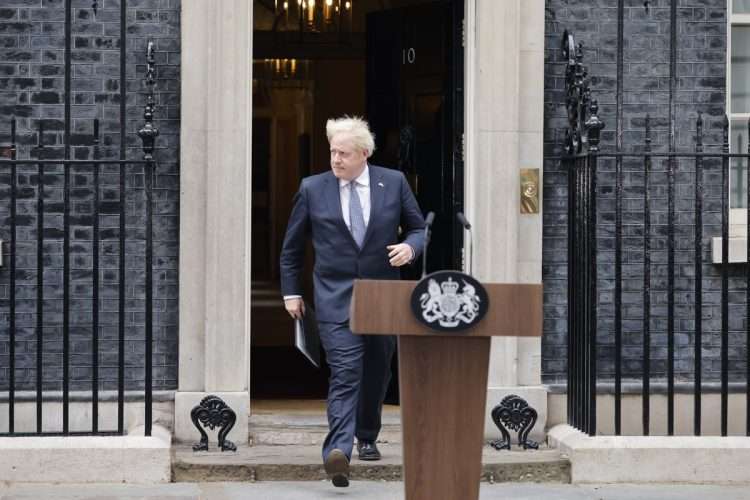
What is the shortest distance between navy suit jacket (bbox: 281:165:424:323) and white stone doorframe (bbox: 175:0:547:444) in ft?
3.07

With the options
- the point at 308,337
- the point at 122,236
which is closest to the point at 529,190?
the point at 308,337

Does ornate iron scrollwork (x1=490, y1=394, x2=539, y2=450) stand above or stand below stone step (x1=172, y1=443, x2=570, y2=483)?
above

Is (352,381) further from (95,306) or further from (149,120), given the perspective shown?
(149,120)

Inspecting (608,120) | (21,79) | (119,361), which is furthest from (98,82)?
A: (608,120)

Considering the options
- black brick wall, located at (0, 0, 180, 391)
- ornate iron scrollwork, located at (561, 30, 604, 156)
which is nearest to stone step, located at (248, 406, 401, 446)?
black brick wall, located at (0, 0, 180, 391)

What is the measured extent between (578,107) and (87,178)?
8.61ft

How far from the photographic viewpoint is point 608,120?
8711mm

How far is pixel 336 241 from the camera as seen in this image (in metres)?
7.40

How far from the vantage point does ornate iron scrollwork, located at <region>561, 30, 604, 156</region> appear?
784 centimetres

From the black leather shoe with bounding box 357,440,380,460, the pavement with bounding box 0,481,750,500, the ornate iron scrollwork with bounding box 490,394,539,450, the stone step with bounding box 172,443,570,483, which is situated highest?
the ornate iron scrollwork with bounding box 490,394,539,450

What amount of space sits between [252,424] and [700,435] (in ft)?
7.79

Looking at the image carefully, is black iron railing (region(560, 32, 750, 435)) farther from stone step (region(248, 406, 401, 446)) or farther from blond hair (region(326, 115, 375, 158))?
blond hair (region(326, 115, 375, 158))

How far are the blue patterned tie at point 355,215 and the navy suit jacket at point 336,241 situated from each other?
4 cm

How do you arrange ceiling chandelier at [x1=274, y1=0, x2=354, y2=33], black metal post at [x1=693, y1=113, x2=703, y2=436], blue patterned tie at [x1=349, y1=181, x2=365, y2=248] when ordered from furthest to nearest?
ceiling chandelier at [x1=274, y1=0, x2=354, y2=33], black metal post at [x1=693, y1=113, x2=703, y2=436], blue patterned tie at [x1=349, y1=181, x2=365, y2=248]
